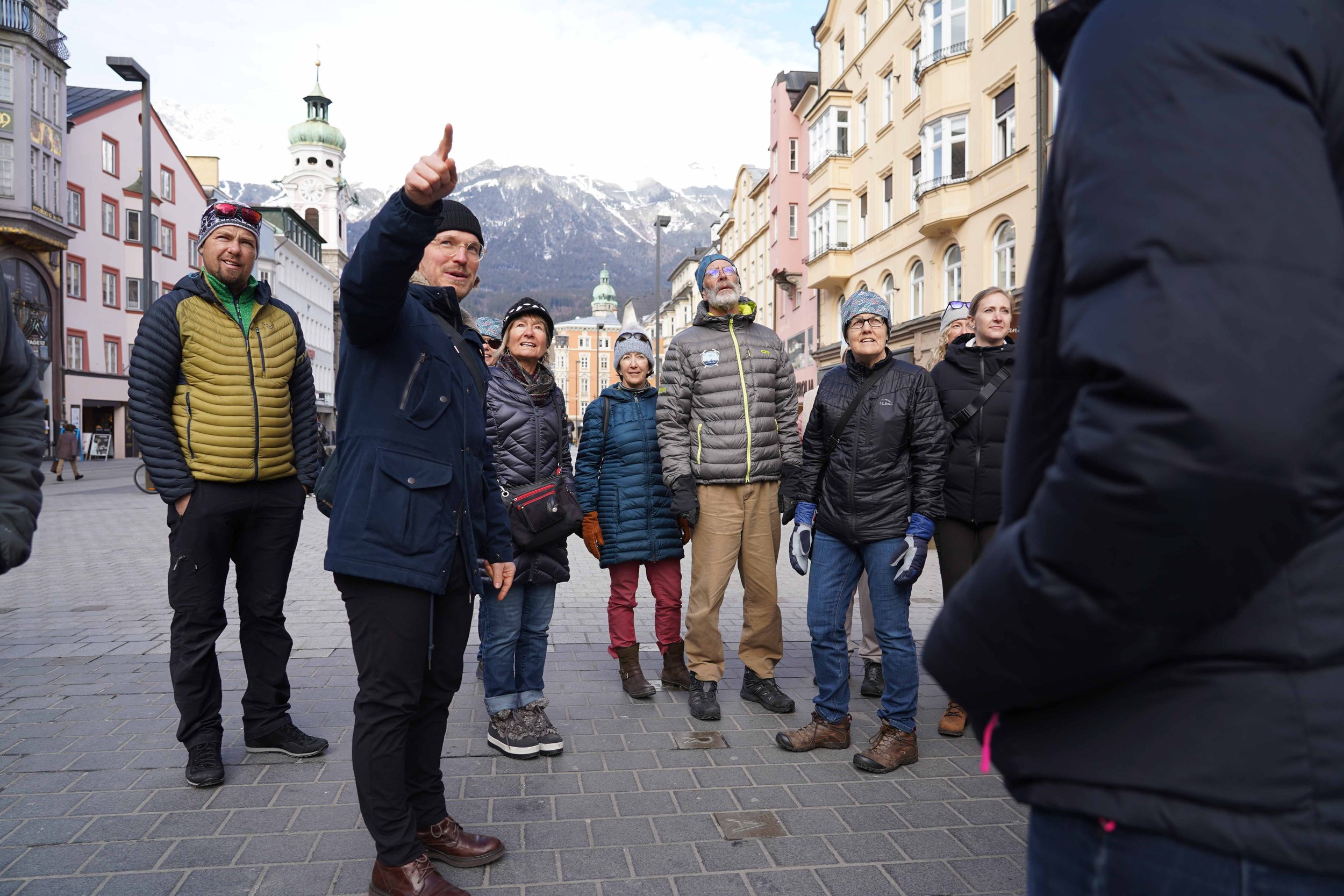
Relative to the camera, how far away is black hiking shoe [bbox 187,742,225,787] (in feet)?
12.8

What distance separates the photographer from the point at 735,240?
190ft

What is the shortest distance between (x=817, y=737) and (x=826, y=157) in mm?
30455

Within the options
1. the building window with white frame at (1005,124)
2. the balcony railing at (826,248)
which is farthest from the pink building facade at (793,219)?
the building window with white frame at (1005,124)

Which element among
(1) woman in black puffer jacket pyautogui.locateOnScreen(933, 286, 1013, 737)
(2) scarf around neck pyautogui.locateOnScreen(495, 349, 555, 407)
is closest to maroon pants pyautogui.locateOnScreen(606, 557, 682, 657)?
(2) scarf around neck pyautogui.locateOnScreen(495, 349, 555, 407)

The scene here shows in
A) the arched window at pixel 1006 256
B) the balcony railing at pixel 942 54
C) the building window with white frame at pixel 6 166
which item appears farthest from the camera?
the building window with white frame at pixel 6 166

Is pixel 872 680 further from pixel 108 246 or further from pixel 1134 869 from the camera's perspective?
pixel 108 246

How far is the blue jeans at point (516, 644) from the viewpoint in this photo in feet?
15.0

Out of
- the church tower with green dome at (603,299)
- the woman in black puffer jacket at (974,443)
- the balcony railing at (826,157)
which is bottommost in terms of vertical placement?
the woman in black puffer jacket at (974,443)

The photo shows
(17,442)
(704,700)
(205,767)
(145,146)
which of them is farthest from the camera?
(145,146)

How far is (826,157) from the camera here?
32.3 m

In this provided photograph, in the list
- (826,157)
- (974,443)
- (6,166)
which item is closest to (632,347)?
(974,443)

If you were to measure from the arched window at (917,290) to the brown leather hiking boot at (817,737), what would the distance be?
72.9ft

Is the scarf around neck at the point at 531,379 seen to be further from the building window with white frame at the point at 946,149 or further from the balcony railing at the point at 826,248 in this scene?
the balcony railing at the point at 826,248

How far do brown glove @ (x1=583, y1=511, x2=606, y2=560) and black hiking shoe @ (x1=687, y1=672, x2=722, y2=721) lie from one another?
41.3 inches
